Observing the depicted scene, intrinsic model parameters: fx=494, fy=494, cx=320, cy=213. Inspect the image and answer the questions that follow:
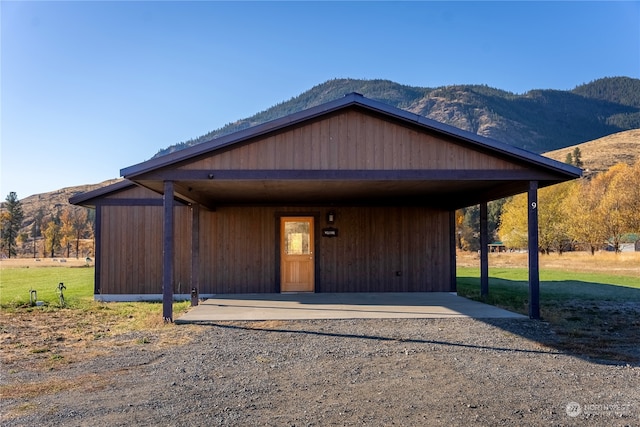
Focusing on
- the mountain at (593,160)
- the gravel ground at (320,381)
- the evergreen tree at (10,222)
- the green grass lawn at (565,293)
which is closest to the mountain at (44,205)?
the mountain at (593,160)

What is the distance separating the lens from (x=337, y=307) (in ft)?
32.0

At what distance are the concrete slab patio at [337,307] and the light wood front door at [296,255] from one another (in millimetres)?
470

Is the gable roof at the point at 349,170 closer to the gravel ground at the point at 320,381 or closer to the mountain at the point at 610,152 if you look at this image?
the gravel ground at the point at 320,381

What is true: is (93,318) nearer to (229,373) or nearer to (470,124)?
(229,373)

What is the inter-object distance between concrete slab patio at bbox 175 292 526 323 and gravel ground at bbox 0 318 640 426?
127 centimetres

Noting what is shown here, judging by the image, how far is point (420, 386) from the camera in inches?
184

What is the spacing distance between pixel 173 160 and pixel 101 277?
18.2ft

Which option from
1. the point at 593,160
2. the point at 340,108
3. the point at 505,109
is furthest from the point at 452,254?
the point at 505,109

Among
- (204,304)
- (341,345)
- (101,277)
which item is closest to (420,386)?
(341,345)

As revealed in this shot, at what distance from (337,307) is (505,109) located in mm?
145928

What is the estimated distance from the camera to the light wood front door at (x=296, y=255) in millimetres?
12391

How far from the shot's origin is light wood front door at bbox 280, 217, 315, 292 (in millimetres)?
12391

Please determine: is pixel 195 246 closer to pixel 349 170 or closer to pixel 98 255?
pixel 98 255

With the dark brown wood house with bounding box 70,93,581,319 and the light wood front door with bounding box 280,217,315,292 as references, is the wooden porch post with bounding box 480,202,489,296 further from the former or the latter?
the light wood front door with bounding box 280,217,315,292
